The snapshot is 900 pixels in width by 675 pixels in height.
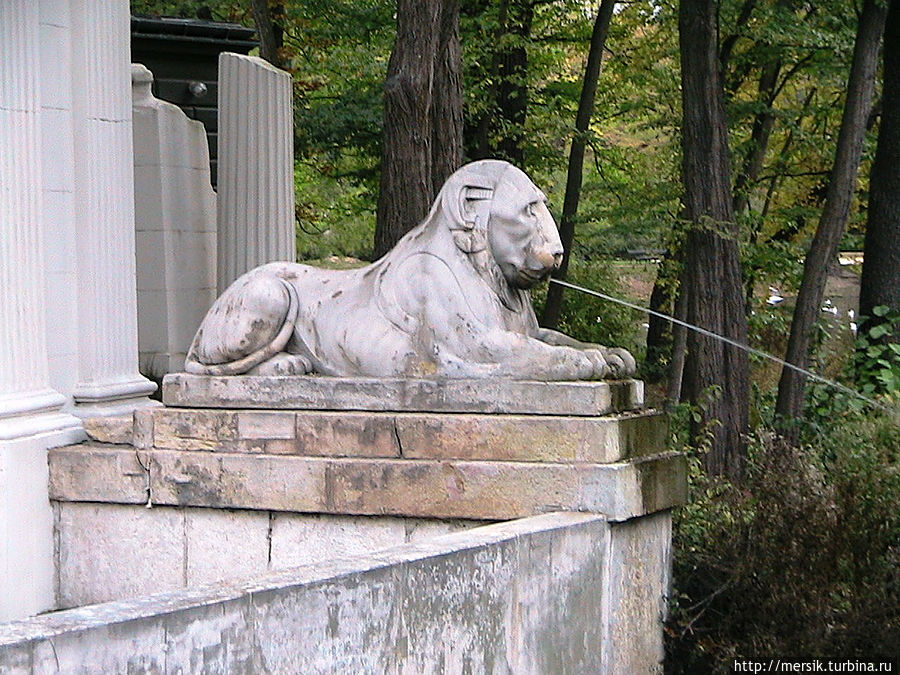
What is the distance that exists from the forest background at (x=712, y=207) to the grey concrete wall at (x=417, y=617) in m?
0.57

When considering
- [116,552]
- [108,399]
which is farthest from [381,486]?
[108,399]

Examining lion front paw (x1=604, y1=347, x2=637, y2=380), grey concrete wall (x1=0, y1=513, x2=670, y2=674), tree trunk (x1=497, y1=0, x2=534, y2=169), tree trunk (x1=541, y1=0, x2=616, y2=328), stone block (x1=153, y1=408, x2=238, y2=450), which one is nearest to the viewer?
grey concrete wall (x1=0, y1=513, x2=670, y2=674)

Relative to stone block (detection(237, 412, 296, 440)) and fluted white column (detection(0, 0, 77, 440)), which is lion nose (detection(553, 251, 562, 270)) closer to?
stone block (detection(237, 412, 296, 440))

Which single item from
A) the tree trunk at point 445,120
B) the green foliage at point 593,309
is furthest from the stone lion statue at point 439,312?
the green foliage at point 593,309

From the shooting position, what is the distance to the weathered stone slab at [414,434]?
6.92 meters

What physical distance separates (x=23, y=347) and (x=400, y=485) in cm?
235

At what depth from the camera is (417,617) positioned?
19.0 feet

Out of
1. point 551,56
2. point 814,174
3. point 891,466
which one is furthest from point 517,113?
point 891,466

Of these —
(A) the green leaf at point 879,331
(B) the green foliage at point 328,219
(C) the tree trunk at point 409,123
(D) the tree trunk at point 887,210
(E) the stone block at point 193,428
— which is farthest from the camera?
(B) the green foliage at point 328,219

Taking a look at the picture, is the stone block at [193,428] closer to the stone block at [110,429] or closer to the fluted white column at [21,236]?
the stone block at [110,429]

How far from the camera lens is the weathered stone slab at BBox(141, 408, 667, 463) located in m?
6.92

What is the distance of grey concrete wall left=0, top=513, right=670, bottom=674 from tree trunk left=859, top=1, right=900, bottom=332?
794 cm

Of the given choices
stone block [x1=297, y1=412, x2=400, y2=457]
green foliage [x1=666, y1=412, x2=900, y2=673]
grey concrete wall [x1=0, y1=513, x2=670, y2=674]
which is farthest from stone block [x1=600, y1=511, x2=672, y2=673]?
stone block [x1=297, y1=412, x2=400, y2=457]

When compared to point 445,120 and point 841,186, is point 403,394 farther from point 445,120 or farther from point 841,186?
point 841,186
